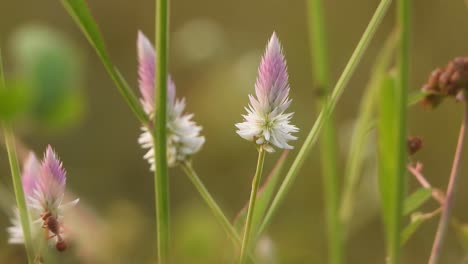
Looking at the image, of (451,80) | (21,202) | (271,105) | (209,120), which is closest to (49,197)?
(21,202)

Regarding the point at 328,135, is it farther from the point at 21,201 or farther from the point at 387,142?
the point at 21,201

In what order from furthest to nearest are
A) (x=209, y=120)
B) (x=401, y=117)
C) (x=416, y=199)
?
(x=209, y=120)
(x=416, y=199)
(x=401, y=117)

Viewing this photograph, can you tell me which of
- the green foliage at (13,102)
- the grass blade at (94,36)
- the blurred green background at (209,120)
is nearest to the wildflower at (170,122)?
the grass blade at (94,36)

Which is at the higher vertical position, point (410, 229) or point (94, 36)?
point (94, 36)

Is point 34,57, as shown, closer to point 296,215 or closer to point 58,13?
point 296,215

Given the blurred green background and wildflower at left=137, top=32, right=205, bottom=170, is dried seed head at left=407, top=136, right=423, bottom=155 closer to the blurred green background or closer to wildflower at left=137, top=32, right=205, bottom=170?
wildflower at left=137, top=32, right=205, bottom=170

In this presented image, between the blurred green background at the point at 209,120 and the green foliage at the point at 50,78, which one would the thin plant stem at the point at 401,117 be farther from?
the blurred green background at the point at 209,120
